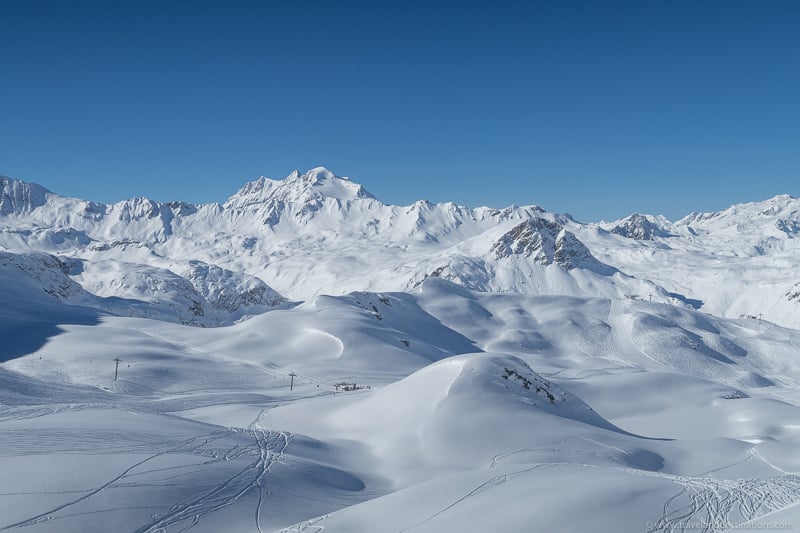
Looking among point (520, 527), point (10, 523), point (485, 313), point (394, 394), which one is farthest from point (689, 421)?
point (485, 313)

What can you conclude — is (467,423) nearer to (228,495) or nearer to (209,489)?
(228,495)

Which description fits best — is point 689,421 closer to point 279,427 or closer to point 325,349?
point 279,427

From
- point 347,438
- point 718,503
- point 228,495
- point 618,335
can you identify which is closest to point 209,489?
point 228,495

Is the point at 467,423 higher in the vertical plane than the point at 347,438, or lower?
higher

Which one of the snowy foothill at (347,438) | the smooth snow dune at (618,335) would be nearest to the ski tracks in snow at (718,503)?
the snowy foothill at (347,438)

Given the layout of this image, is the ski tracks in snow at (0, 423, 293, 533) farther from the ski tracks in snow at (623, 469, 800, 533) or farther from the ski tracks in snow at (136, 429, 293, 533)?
the ski tracks in snow at (623, 469, 800, 533)

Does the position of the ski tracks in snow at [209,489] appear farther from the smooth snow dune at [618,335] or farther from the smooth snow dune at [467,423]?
the smooth snow dune at [618,335]

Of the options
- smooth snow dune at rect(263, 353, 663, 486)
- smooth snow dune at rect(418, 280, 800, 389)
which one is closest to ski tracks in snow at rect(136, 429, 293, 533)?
smooth snow dune at rect(263, 353, 663, 486)

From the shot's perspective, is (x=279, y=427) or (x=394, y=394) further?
(x=394, y=394)

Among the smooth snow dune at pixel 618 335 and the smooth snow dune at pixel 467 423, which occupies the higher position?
the smooth snow dune at pixel 618 335

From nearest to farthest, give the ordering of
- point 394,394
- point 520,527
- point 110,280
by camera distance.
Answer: point 520,527
point 394,394
point 110,280

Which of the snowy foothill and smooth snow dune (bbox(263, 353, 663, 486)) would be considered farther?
smooth snow dune (bbox(263, 353, 663, 486))
